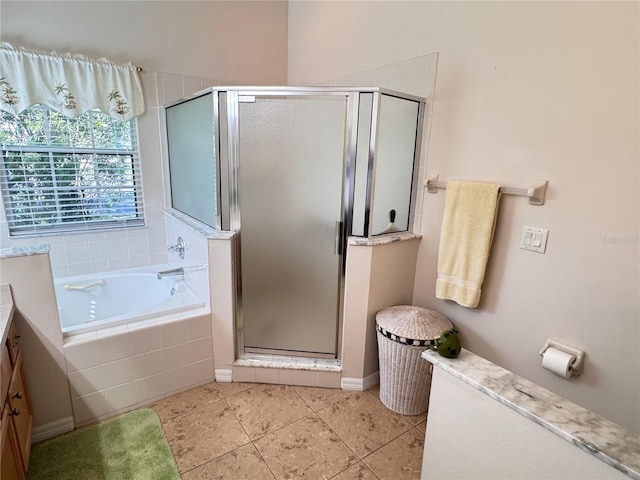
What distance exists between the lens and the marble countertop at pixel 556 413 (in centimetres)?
77

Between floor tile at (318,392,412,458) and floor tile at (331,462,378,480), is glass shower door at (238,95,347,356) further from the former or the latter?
floor tile at (331,462,378,480)

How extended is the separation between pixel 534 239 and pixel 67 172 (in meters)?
2.95

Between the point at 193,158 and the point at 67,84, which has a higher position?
the point at 67,84

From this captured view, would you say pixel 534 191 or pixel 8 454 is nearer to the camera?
pixel 8 454

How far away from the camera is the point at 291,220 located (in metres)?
2.02

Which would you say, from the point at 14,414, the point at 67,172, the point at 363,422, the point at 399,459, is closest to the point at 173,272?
the point at 67,172

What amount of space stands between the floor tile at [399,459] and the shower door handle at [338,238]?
3.46ft

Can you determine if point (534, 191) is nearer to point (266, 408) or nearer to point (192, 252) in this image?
point (266, 408)

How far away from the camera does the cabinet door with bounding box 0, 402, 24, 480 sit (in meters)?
1.15

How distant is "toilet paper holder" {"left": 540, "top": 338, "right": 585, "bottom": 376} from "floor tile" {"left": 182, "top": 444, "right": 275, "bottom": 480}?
4.64 ft

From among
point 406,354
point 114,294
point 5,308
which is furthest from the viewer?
point 114,294

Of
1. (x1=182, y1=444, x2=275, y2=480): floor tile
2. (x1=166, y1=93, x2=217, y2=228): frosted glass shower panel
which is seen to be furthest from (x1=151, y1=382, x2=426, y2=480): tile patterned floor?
(x1=166, y1=93, x2=217, y2=228): frosted glass shower panel

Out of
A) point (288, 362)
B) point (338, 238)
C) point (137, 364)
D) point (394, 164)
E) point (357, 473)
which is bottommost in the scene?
point (357, 473)

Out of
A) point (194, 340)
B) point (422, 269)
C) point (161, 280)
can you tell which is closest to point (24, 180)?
point (161, 280)
